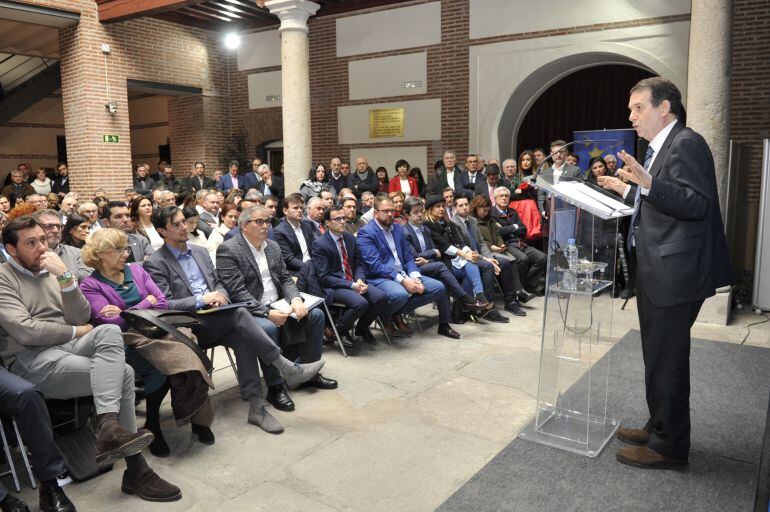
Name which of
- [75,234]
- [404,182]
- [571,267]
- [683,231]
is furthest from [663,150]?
[404,182]

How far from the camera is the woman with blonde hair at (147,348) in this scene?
2.98 m

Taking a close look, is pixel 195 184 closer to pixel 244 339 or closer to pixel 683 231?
pixel 244 339

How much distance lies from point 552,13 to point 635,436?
7.45 metres

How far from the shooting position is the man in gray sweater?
8.91ft

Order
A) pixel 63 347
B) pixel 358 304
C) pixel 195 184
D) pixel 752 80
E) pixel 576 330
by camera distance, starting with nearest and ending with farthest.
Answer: pixel 63 347, pixel 576 330, pixel 358 304, pixel 752 80, pixel 195 184

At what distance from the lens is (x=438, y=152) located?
399 inches

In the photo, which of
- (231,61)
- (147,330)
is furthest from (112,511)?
(231,61)

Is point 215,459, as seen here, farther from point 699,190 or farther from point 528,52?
point 528,52

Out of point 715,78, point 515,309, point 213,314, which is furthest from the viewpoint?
point 515,309

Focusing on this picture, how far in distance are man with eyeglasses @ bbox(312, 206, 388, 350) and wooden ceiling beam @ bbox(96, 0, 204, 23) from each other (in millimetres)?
6110

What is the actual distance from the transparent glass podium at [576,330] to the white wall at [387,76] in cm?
751

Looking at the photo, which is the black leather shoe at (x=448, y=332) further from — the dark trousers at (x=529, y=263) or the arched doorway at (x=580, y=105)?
the arched doorway at (x=580, y=105)

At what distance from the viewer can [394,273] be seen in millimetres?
5121

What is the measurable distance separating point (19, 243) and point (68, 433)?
3.25 feet
